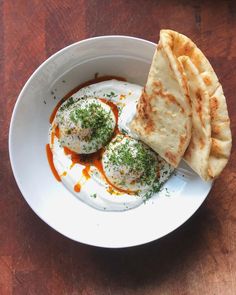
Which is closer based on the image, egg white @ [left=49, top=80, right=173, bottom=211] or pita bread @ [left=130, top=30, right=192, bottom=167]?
pita bread @ [left=130, top=30, right=192, bottom=167]

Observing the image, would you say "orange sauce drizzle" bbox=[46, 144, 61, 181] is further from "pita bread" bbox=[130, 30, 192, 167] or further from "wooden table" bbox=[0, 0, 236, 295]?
"pita bread" bbox=[130, 30, 192, 167]

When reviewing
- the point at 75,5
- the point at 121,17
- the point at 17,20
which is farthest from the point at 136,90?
the point at 17,20

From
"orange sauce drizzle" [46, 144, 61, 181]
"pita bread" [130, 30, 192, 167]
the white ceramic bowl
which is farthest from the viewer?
"orange sauce drizzle" [46, 144, 61, 181]

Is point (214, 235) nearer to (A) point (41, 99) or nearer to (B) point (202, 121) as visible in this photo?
(B) point (202, 121)

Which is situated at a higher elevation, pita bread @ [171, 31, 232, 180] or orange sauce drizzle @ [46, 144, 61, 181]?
pita bread @ [171, 31, 232, 180]

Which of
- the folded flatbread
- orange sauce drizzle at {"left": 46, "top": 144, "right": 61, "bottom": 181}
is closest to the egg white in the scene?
orange sauce drizzle at {"left": 46, "top": 144, "right": 61, "bottom": 181}

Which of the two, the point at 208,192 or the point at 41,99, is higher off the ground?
the point at 41,99

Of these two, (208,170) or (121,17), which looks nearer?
(208,170)

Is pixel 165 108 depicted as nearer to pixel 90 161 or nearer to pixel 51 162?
pixel 90 161
